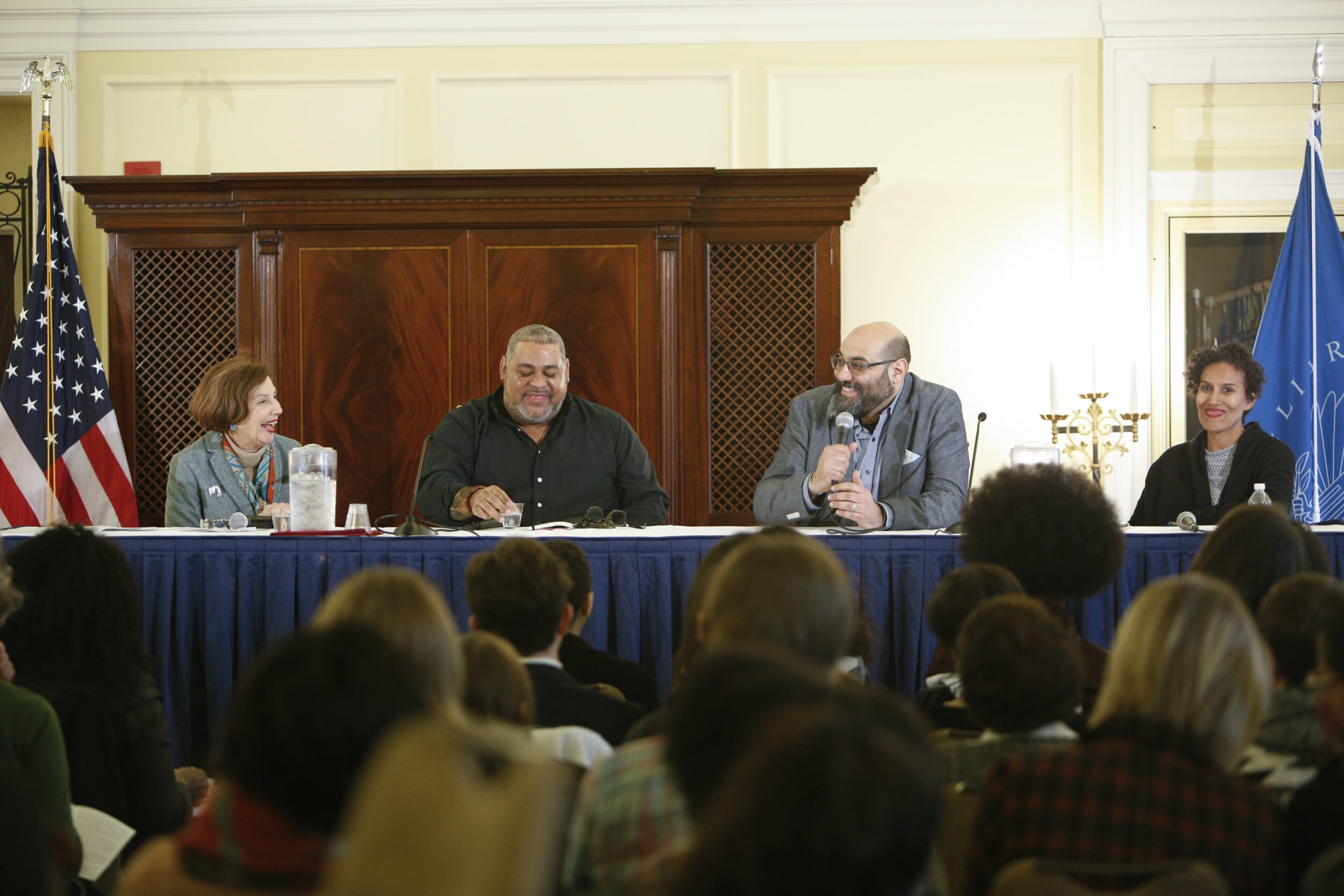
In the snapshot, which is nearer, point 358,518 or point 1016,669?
point 1016,669

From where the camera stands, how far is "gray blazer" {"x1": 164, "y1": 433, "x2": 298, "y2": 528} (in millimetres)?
4609

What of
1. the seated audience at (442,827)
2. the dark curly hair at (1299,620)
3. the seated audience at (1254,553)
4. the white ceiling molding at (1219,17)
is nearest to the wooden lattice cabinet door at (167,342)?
the white ceiling molding at (1219,17)

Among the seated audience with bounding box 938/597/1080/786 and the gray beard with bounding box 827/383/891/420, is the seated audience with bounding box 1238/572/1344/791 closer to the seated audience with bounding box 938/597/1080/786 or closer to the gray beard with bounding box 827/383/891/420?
the seated audience with bounding box 938/597/1080/786

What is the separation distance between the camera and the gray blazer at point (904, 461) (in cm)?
421

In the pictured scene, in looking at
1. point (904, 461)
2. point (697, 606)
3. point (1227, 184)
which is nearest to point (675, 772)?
point (697, 606)

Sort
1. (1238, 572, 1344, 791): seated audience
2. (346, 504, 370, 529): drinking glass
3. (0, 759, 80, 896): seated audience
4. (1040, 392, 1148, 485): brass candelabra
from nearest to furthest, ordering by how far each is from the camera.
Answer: (0, 759, 80, 896): seated audience
(1238, 572, 1344, 791): seated audience
(346, 504, 370, 529): drinking glass
(1040, 392, 1148, 485): brass candelabra

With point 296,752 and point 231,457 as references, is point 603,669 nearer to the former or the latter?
point 296,752

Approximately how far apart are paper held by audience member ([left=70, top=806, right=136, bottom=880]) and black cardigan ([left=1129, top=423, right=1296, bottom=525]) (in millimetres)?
3449

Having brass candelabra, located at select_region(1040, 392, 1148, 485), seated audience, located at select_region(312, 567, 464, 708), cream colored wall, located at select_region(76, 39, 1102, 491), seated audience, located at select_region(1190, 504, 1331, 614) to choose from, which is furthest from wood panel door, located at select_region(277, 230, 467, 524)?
seated audience, located at select_region(312, 567, 464, 708)

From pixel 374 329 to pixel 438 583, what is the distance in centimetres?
236

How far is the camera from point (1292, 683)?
2.00 metres

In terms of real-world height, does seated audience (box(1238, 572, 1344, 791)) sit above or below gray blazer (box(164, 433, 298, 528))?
below

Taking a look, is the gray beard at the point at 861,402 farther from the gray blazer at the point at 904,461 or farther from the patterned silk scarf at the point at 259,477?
the patterned silk scarf at the point at 259,477

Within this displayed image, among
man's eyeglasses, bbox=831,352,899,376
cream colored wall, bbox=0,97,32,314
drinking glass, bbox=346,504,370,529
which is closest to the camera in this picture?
drinking glass, bbox=346,504,370,529
